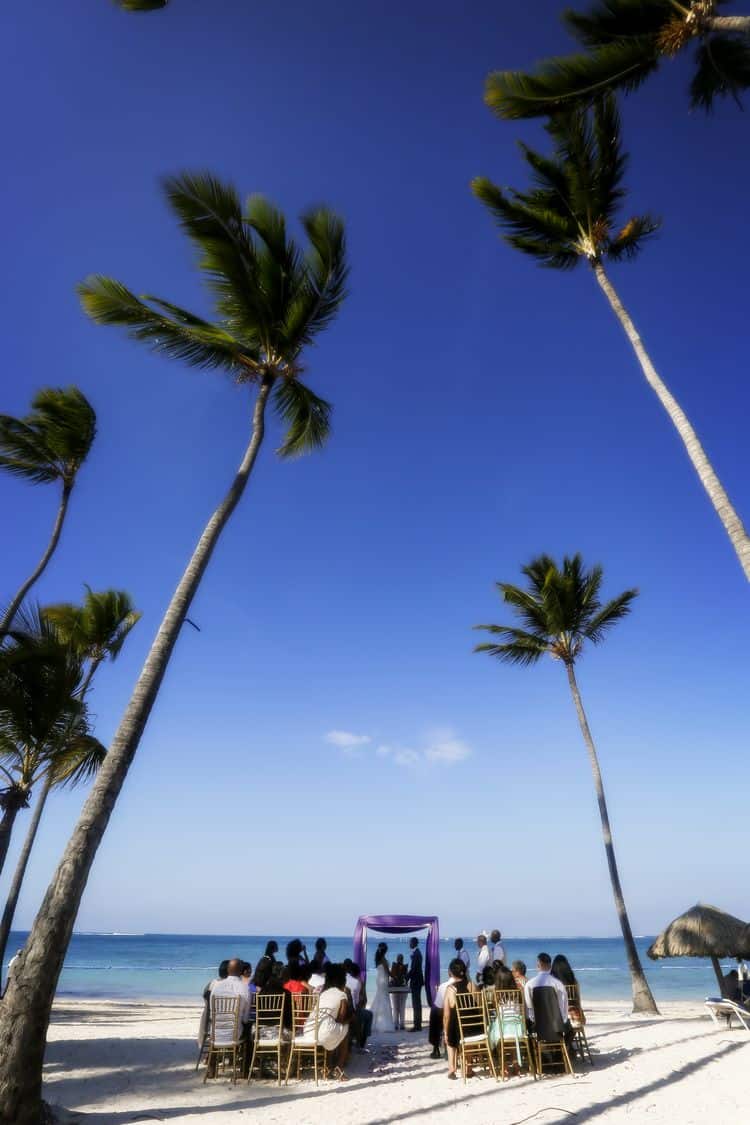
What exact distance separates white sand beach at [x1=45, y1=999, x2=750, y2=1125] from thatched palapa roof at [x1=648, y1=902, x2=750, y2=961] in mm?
2587

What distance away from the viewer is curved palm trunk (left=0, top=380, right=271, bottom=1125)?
545 cm

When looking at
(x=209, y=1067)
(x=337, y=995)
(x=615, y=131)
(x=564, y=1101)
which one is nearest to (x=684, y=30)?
(x=615, y=131)

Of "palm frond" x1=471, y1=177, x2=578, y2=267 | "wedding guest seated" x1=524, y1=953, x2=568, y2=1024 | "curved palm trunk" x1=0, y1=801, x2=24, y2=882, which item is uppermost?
"palm frond" x1=471, y1=177, x2=578, y2=267

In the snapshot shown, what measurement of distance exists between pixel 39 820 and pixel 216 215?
1386 centimetres

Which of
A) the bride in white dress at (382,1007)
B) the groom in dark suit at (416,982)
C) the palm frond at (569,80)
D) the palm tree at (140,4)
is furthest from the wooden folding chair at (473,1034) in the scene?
the palm tree at (140,4)

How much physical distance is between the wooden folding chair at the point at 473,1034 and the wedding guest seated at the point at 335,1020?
1417mm

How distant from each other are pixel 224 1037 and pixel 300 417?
8.83 meters

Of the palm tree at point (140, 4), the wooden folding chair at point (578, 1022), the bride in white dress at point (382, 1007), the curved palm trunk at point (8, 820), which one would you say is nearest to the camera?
the palm tree at point (140, 4)

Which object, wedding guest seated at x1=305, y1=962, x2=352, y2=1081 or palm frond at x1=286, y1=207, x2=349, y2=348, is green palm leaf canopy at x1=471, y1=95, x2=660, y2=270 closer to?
palm frond at x1=286, y1=207, x2=349, y2=348

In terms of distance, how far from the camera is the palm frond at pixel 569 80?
26.5 feet

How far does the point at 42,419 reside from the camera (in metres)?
13.3

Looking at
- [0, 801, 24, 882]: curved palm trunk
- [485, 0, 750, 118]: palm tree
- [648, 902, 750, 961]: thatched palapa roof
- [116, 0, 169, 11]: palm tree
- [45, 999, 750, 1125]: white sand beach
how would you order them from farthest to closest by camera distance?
[648, 902, 750, 961]: thatched palapa roof
[0, 801, 24, 882]: curved palm trunk
[485, 0, 750, 118]: palm tree
[116, 0, 169, 11]: palm tree
[45, 999, 750, 1125]: white sand beach

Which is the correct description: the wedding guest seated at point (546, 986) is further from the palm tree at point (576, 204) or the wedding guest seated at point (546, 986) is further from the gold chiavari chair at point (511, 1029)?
the palm tree at point (576, 204)

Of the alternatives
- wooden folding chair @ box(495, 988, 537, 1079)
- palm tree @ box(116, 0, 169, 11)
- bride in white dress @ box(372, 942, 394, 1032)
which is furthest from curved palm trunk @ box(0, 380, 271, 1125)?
bride in white dress @ box(372, 942, 394, 1032)
